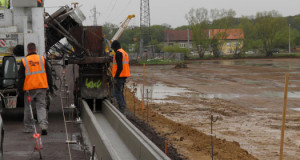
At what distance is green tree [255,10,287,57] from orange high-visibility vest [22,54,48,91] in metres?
78.2

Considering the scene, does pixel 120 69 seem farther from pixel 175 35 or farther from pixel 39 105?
pixel 175 35

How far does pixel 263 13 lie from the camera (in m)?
86.5

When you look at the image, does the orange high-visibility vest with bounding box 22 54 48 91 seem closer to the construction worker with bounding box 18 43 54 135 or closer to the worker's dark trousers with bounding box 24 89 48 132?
the construction worker with bounding box 18 43 54 135

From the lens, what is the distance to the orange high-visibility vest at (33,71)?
9336 mm

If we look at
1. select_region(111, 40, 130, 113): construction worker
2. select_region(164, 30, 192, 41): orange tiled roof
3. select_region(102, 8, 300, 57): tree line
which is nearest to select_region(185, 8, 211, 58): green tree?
select_region(102, 8, 300, 57): tree line

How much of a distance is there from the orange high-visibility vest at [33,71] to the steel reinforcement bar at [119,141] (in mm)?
1439

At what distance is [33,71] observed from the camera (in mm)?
9375

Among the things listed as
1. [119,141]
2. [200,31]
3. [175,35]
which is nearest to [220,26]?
[200,31]

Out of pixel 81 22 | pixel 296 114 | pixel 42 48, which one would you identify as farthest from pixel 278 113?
pixel 42 48

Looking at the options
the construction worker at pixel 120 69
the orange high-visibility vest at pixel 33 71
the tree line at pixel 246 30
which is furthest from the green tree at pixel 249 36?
the orange high-visibility vest at pixel 33 71

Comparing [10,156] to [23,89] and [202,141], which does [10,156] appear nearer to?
[23,89]

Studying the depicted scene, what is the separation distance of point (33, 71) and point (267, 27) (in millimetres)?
80609

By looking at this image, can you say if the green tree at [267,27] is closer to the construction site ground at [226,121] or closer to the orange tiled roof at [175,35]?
the orange tiled roof at [175,35]

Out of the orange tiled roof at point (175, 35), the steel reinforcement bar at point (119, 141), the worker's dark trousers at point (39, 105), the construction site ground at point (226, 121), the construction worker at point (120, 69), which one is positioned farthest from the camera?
the orange tiled roof at point (175, 35)
